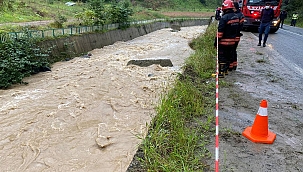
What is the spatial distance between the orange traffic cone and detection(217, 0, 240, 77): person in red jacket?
3071 millimetres

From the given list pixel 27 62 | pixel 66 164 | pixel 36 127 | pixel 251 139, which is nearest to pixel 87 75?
pixel 27 62

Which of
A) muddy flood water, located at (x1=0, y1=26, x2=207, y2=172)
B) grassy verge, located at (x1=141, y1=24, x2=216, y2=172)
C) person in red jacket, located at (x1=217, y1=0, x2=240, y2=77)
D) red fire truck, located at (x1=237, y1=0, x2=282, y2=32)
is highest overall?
red fire truck, located at (x1=237, y1=0, x2=282, y2=32)

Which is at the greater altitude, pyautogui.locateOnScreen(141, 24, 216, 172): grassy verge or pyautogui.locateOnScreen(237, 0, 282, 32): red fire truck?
pyautogui.locateOnScreen(237, 0, 282, 32): red fire truck

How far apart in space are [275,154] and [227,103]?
1.79 m

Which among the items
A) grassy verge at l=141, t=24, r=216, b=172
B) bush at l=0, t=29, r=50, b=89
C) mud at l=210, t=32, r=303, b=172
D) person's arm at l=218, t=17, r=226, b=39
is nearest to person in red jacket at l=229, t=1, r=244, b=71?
mud at l=210, t=32, r=303, b=172

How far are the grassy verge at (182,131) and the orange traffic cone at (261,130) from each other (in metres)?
0.60

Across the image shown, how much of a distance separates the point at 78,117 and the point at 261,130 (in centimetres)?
420

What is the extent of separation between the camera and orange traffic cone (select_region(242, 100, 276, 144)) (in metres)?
3.50

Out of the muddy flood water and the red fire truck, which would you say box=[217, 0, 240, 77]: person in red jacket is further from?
the red fire truck

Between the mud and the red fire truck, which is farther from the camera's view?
the red fire truck

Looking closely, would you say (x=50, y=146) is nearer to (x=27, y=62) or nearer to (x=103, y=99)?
(x=103, y=99)

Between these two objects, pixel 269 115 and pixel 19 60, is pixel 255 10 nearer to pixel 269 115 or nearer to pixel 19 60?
pixel 269 115

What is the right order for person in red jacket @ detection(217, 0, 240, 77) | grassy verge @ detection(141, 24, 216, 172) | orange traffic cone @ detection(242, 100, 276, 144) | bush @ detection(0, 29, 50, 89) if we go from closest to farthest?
grassy verge @ detection(141, 24, 216, 172)
orange traffic cone @ detection(242, 100, 276, 144)
person in red jacket @ detection(217, 0, 240, 77)
bush @ detection(0, 29, 50, 89)

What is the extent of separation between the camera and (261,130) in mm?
3596
